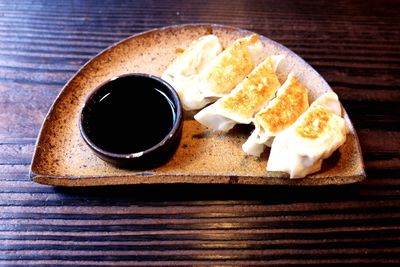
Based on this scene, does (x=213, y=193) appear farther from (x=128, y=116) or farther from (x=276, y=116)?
(x=128, y=116)

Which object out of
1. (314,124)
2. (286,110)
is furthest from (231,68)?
(314,124)

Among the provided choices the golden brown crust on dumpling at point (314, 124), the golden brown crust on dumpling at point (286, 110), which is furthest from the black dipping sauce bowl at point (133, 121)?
the golden brown crust on dumpling at point (314, 124)

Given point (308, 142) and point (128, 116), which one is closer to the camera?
point (308, 142)

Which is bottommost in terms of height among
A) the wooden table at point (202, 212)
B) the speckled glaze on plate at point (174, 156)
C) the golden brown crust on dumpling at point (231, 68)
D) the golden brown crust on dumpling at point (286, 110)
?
the wooden table at point (202, 212)

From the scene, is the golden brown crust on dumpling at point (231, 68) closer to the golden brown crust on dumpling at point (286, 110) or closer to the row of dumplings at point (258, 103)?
the row of dumplings at point (258, 103)

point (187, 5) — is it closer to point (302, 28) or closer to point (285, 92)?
point (302, 28)

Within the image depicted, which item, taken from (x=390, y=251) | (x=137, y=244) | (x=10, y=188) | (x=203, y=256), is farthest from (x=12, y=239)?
(x=390, y=251)

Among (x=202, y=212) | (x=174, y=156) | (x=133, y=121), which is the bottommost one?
(x=202, y=212)
